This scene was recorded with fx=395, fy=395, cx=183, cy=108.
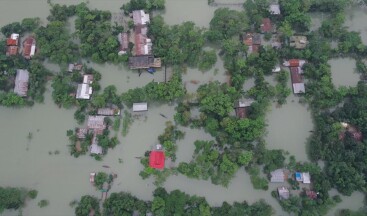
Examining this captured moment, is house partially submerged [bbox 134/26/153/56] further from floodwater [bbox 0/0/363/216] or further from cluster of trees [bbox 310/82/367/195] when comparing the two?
cluster of trees [bbox 310/82/367/195]

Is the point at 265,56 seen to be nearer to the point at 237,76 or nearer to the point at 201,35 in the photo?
the point at 237,76

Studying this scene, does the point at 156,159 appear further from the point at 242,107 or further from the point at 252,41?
the point at 252,41

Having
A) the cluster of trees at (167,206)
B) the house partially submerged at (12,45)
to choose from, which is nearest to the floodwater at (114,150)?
the cluster of trees at (167,206)

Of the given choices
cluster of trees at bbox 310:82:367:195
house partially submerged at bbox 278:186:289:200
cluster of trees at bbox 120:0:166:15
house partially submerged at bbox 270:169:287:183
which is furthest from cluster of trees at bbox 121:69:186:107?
cluster of trees at bbox 310:82:367:195

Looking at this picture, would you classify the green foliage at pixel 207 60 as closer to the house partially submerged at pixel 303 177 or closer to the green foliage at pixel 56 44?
the green foliage at pixel 56 44

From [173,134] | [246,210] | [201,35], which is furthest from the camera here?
[201,35]

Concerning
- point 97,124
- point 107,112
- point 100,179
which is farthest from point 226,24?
point 100,179

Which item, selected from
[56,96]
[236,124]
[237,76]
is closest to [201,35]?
[237,76]
